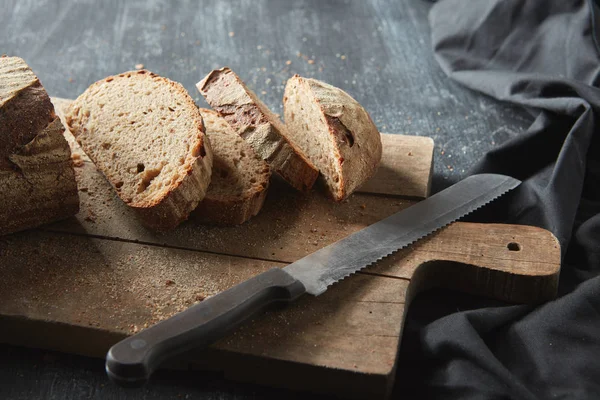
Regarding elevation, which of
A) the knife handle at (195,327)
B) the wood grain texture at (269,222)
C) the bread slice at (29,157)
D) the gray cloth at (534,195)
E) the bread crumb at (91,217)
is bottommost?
the gray cloth at (534,195)

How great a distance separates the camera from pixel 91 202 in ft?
9.75

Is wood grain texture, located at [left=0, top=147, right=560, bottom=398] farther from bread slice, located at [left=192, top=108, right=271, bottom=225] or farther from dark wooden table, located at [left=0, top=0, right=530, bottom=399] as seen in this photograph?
dark wooden table, located at [left=0, top=0, right=530, bottom=399]

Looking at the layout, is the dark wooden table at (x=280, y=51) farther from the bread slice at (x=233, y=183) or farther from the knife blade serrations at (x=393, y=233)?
the bread slice at (x=233, y=183)

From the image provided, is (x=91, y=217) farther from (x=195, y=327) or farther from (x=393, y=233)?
(x=393, y=233)

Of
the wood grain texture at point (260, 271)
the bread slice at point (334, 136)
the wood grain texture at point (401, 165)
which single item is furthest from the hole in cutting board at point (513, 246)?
the bread slice at point (334, 136)

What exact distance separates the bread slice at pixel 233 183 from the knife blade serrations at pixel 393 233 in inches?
15.3

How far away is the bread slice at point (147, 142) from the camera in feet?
8.89

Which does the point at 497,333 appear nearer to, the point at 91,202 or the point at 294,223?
the point at 294,223

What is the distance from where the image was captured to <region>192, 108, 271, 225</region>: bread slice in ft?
9.21

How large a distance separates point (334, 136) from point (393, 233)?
453mm

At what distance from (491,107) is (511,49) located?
0.46m

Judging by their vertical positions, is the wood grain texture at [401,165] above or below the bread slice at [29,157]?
below

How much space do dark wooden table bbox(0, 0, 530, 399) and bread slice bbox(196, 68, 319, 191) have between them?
0.82m

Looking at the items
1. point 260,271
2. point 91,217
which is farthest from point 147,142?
point 260,271
